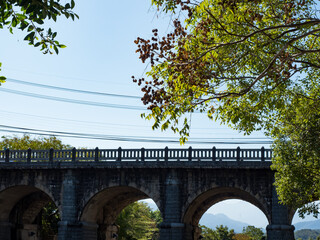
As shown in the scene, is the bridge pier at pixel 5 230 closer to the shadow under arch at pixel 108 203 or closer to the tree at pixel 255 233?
the shadow under arch at pixel 108 203

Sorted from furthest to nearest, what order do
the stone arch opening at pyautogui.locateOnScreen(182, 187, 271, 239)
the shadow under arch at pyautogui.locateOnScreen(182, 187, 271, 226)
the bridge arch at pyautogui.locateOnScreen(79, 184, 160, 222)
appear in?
the shadow under arch at pyautogui.locateOnScreen(182, 187, 271, 226) < the bridge arch at pyautogui.locateOnScreen(79, 184, 160, 222) < the stone arch opening at pyautogui.locateOnScreen(182, 187, 271, 239)

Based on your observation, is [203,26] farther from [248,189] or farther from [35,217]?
[35,217]

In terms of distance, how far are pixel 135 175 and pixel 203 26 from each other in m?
20.2

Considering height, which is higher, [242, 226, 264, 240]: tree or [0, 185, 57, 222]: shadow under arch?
[0, 185, 57, 222]: shadow under arch

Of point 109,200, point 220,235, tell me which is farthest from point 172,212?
point 220,235

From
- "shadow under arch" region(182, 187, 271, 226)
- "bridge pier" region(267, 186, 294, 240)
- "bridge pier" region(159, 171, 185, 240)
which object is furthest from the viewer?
"shadow under arch" region(182, 187, 271, 226)

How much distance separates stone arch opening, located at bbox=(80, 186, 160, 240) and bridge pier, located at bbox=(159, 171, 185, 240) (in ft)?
9.89

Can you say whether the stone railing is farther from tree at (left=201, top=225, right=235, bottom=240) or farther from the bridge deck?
tree at (left=201, top=225, right=235, bottom=240)

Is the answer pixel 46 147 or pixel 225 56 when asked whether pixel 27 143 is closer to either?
pixel 46 147

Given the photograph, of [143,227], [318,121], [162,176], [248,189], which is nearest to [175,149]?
[162,176]

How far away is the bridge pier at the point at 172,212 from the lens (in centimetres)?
3222

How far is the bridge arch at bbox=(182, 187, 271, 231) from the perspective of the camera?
109 ft

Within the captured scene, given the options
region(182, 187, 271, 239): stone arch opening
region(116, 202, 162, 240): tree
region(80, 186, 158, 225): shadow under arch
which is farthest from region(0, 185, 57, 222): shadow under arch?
region(116, 202, 162, 240): tree

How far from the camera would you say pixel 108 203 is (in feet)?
130
